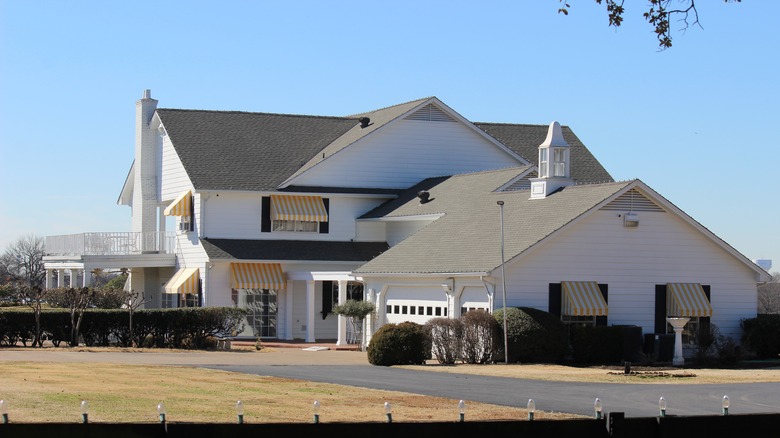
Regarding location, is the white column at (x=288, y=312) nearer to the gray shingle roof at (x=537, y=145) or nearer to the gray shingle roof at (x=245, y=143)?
the gray shingle roof at (x=245, y=143)

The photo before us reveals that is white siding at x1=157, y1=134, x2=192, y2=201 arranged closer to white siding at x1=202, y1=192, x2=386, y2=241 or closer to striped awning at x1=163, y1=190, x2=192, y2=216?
striped awning at x1=163, y1=190, x2=192, y2=216

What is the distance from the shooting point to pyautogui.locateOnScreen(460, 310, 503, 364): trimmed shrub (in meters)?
35.5

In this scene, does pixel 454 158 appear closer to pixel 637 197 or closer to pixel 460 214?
pixel 460 214

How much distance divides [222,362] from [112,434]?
71.0 feet

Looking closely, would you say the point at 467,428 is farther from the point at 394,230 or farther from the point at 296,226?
the point at 296,226

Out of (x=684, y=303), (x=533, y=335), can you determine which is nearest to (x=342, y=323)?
(x=533, y=335)

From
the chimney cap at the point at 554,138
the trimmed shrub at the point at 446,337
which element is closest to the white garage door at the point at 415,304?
the trimmed shrub at the point at 446,337

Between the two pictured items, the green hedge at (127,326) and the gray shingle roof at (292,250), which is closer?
the green hedge at (127,326)

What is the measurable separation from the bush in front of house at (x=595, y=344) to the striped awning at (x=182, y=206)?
19355 mm

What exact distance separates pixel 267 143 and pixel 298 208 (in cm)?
478

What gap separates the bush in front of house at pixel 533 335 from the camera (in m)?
35.3

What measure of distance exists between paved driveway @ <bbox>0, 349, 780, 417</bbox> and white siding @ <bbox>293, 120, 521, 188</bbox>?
554 inches

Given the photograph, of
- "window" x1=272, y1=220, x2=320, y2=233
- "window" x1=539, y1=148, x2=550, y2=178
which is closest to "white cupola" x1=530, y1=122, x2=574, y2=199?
"window" x1=539, y1=148, x2=550, y2=178

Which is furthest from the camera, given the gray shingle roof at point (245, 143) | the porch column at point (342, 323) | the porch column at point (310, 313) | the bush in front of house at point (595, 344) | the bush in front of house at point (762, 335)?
the gray shingle roof at point (245, 143)
